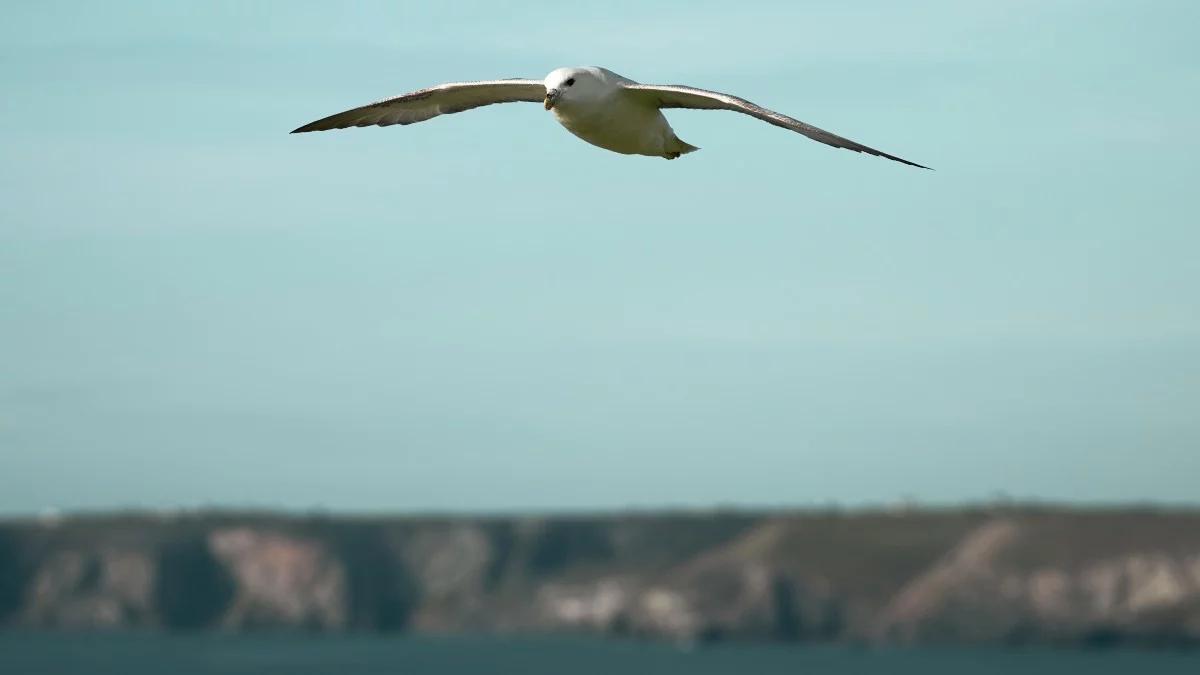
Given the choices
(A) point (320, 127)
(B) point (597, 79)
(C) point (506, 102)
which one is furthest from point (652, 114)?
(A) point (320, 127)

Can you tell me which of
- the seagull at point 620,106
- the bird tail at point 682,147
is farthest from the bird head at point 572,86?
the bird tail at point 682,147

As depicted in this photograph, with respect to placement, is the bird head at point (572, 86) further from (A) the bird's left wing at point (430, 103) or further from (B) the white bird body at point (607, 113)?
(A) the bird's left wing at point (430, 103)

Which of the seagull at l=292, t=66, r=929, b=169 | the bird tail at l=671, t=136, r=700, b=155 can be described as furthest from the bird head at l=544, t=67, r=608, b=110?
the bird tail at l=671, t=136, r=700, b=155

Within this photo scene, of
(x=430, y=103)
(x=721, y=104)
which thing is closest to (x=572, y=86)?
(x=721, y=104)

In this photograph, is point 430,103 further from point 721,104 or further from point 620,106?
point 721,104

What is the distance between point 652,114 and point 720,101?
1.39 meters

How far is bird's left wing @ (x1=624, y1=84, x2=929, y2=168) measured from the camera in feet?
72.4

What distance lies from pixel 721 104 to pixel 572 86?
1710mm

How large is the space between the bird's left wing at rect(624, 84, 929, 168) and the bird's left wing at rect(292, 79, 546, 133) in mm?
2212

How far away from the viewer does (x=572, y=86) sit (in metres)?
23.7

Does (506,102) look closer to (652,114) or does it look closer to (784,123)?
(652,114)

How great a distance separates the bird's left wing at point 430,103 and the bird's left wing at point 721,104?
221cm

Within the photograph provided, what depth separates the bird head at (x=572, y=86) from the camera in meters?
23.6

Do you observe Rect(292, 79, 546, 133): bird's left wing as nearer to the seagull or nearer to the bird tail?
the seagull
